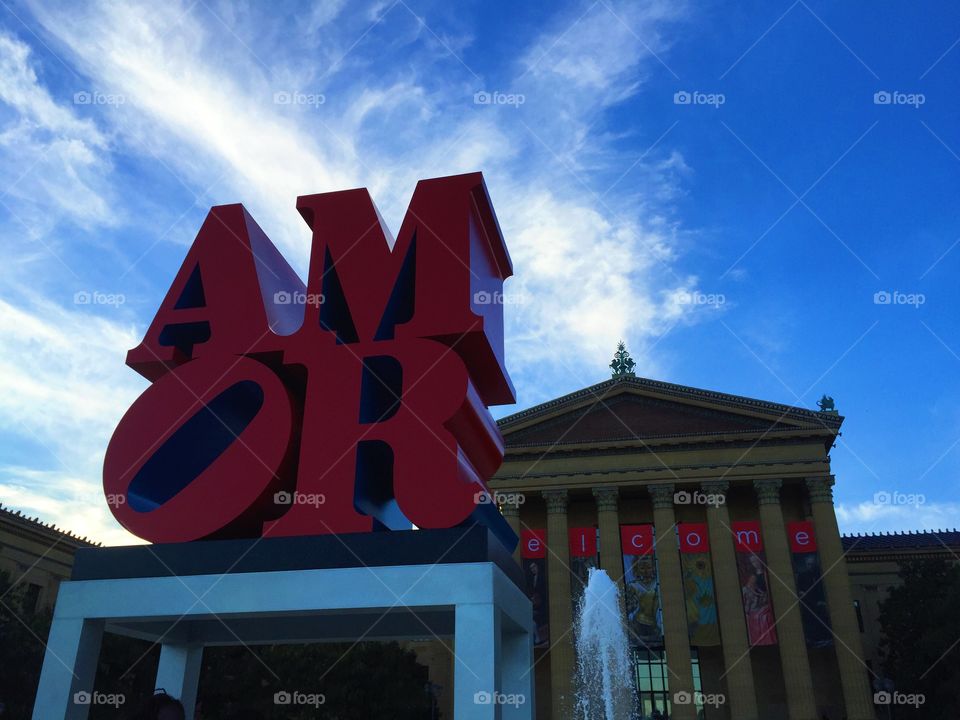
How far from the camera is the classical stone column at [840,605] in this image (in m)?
41.3

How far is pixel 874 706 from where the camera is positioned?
4334 cm

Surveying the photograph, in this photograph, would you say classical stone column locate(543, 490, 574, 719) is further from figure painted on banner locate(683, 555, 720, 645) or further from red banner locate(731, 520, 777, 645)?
red banner locate(731, 520, 777, 645)

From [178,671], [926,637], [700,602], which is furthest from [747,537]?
[178,671]

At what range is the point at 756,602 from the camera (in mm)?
43844

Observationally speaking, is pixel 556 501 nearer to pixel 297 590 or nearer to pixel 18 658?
pixel 18 658

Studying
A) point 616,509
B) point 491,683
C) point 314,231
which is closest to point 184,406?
point 314,231

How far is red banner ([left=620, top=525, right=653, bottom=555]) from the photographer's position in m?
45.2

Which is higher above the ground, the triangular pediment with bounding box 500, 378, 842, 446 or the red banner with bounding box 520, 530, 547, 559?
the triangular pediment with bounding box 500, 378, 842, 446

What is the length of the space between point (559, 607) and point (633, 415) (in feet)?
45.0

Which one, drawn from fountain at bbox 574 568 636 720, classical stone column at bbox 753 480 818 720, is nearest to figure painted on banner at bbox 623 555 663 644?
fountain at bbox 574 568 636 720

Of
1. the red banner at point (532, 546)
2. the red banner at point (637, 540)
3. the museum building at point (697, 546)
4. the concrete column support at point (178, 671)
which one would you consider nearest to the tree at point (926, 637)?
the museum building at point (697, 546)

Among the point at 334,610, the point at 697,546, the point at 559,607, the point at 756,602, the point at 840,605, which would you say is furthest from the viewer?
the point at 559,607

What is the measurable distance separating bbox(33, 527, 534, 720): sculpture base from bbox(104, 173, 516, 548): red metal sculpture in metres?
0.39

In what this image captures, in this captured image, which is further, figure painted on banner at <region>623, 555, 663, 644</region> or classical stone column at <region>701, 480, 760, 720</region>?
figure painted on banner at <region>623, 555, 663, 644</region>
